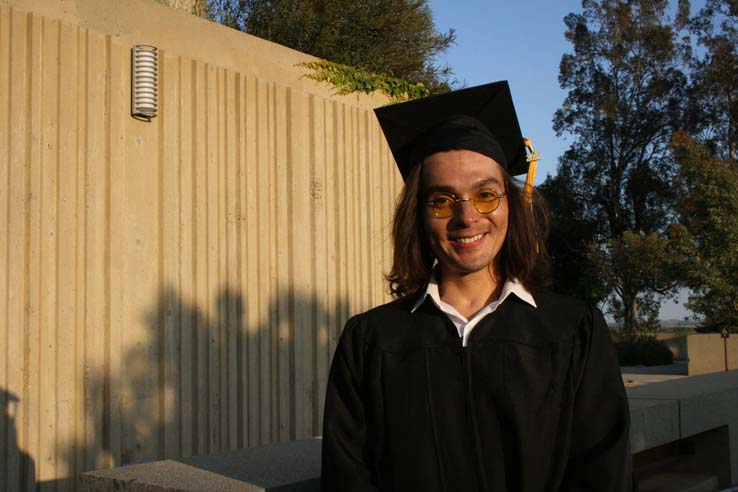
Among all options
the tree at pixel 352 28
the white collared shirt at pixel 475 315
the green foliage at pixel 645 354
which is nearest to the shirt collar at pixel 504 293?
the white collared shirt at pixel 475 315

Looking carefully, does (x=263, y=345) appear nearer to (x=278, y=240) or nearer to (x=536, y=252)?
(x=278, y=240)

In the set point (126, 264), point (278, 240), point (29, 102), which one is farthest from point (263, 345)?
point (29, 102)

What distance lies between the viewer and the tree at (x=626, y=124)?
109 feet

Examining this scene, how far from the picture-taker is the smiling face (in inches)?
90.5

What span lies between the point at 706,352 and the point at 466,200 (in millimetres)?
18288

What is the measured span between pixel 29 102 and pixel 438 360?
417cm

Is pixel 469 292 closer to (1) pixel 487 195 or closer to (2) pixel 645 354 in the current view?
(1) pixel 487 195

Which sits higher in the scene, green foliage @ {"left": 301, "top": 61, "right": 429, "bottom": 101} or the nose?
green foliage @ {"left": 301, "top": 61, "right": 429, "bottom": 101}

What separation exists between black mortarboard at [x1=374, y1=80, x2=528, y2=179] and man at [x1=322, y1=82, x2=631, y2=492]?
0.04m

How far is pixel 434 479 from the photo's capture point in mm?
Answer: 2111

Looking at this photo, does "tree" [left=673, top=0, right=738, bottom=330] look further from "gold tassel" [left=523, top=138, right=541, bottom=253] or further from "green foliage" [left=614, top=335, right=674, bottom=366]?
"gold tassel" [left=523, top=138, right=541, bottom=253]

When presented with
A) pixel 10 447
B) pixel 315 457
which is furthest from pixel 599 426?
pixel 10 447


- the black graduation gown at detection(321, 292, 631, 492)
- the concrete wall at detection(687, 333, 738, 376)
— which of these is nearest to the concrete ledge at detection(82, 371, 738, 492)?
the black graduation gown at detection(321, 292, 631, 492)

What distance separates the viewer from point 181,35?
6531 millimetres
